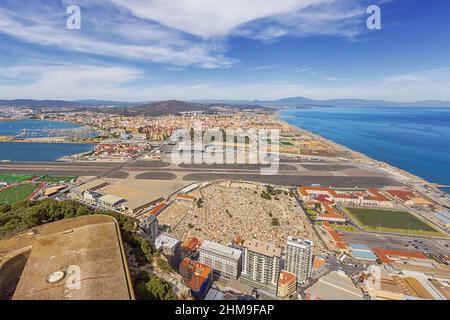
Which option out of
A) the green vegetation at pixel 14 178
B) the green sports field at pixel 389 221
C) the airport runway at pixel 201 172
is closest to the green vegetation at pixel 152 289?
the green sports field at pixel 389 221

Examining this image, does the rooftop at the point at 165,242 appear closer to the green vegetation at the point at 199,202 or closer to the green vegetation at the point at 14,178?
the green vegetation at the point at 199,202

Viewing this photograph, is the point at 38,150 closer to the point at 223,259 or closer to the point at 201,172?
the point at 201,172

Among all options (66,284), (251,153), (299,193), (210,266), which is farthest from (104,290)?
(251,153)

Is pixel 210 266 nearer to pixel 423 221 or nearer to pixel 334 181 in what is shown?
pixel 423 221

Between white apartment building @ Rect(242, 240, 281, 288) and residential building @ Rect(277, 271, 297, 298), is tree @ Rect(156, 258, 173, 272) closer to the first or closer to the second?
white apartment building @ Rect(242, 240, 281, 288)

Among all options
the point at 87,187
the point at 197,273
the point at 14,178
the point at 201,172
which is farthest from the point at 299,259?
the point at 14,178

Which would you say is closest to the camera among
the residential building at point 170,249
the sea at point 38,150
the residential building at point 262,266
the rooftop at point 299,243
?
the residential building at point 262,266

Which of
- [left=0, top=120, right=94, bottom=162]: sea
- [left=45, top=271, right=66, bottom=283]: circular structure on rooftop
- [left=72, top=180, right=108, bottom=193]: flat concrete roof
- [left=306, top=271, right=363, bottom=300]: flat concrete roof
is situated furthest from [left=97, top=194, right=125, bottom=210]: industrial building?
[left=0, top=120, right=94, bottom=162]: sea
